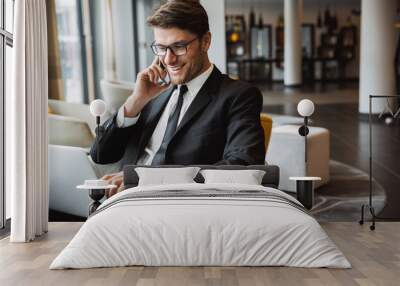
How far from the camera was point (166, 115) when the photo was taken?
712 centimetres

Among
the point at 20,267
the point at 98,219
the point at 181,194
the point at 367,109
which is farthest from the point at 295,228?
the point at 367,109

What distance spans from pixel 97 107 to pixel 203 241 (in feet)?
8.08

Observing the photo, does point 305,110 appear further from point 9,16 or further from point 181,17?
point 9,16

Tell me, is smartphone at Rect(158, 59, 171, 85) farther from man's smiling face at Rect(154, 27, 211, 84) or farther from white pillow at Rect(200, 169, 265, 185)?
white pillow at Rect(200, 169, 265, 185)

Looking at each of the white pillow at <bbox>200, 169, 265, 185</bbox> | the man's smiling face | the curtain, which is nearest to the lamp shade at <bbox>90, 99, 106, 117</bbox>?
the curtain

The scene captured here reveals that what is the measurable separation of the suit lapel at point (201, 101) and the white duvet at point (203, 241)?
198cm

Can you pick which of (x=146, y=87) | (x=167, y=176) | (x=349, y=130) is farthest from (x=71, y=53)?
(x=349, y=130)

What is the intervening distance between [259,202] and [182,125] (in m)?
1.86

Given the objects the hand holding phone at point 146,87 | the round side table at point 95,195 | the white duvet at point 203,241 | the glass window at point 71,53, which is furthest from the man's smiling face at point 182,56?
the white duvet at point 203,241

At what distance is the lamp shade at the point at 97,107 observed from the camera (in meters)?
7.06

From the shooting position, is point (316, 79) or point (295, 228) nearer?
point (295, 228)

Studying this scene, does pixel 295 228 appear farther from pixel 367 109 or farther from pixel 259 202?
pixel 367 109

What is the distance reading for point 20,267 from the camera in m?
5.16

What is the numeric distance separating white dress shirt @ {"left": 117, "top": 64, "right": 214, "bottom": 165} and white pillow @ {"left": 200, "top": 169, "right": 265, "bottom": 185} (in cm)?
75
